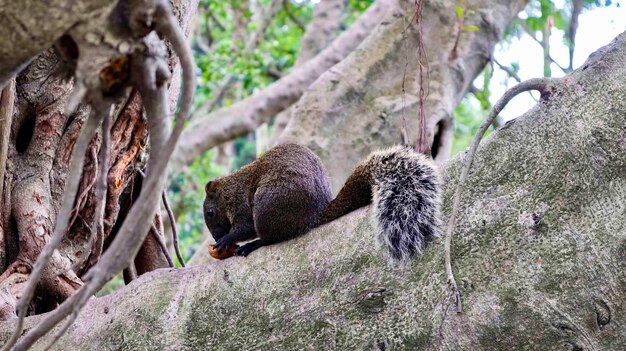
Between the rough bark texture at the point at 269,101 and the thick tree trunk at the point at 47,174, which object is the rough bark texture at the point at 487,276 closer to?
the thick tree trunk at the point at 47,174

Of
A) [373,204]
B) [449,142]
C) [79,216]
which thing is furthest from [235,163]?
[373,204]

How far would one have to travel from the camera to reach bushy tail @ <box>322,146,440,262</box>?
8.72ft

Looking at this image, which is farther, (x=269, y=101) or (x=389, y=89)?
(x=269, y=101)

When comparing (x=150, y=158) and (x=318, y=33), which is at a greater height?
(x=150, y=158)

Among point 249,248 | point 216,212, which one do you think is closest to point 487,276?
point 249,248

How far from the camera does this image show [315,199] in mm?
3885

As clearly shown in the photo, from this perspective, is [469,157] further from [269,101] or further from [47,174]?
[269,101]

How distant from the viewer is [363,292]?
2641mm

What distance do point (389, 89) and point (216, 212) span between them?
4.91 ft

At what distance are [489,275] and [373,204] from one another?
22.7 inches

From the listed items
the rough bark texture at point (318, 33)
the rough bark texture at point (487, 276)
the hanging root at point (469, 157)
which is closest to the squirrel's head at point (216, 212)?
the rough bark texture at point (487, 276)

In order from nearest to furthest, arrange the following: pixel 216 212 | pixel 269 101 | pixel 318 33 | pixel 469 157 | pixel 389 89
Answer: pixel 469 157, pixel 216 212, pixel 389 89, pixel 269 101, pixel 318 33

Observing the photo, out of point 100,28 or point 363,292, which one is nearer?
point 100,28

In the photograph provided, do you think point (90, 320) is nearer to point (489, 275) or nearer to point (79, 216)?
point (79, 216)
